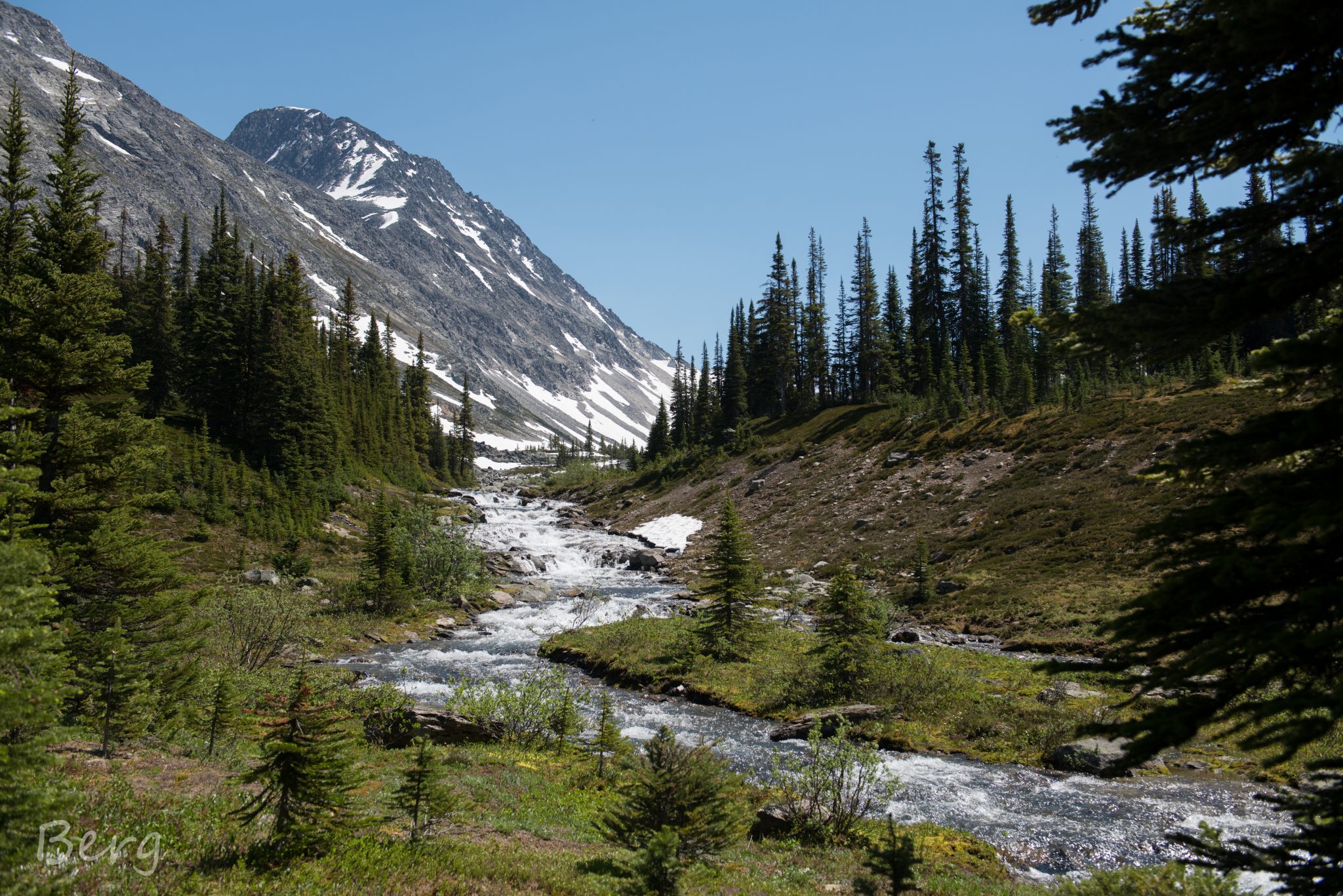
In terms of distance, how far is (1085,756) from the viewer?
15453mm

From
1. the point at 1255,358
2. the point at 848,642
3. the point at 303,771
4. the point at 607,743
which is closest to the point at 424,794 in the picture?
the point at 303,771

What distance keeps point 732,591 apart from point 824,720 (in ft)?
25.0

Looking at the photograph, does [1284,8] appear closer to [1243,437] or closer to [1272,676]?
[1243,437]

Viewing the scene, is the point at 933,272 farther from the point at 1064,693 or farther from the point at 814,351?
the point at 1064,693

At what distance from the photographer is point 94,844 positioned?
23.0ft

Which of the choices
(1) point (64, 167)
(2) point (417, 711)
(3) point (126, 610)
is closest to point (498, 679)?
(2) point (417, 711)

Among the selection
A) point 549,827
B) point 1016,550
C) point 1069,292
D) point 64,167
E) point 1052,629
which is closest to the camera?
point 549,827

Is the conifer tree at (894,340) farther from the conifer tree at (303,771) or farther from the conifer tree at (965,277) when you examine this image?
the conifer tree at (303,771)

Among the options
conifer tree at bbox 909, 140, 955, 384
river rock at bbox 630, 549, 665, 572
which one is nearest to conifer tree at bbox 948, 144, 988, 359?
A: conifer tree at bbox 909, 140, 955, 384

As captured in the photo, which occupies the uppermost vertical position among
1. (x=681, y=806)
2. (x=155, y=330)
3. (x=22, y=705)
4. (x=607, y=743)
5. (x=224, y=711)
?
(x=155, y=330)

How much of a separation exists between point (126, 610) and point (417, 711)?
6.87m

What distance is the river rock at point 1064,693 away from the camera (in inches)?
740

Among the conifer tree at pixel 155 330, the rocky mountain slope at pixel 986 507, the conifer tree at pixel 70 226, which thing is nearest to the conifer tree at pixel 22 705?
the conifer tree at pixel 70 226

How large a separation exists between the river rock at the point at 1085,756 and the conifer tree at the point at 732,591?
1160 cm
